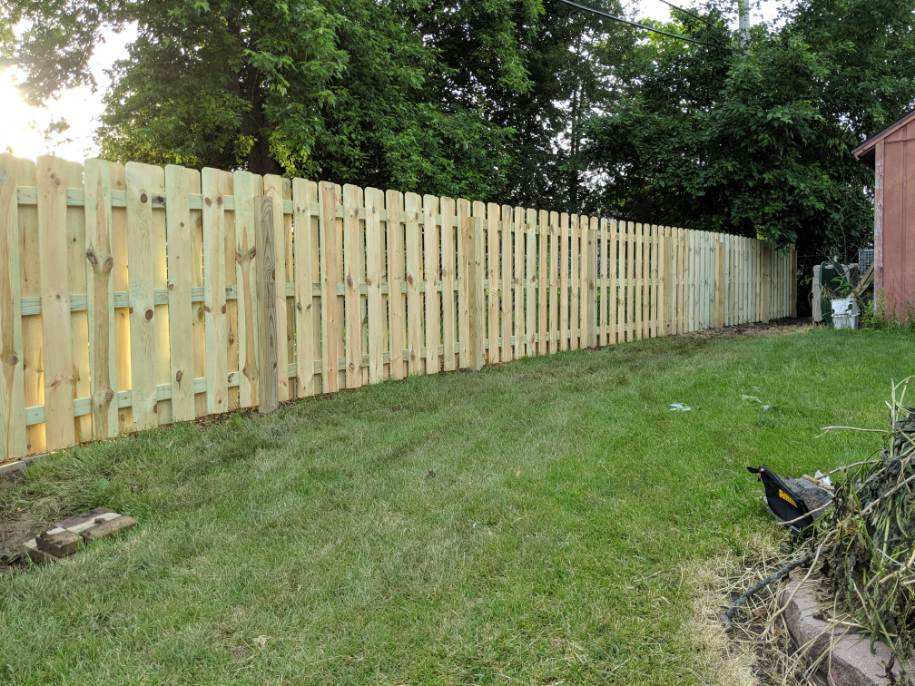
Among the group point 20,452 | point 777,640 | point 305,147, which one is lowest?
point 777,640

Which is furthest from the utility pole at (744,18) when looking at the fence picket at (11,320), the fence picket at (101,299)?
the fence picket at (11,320)

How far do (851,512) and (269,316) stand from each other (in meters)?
4.01

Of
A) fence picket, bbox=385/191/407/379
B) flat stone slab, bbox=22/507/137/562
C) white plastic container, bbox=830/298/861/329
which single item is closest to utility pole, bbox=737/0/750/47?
white plastic container, bbox=830/298/861/329

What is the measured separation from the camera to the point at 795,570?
2.22 metres

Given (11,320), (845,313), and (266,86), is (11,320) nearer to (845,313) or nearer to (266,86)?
(266,86)

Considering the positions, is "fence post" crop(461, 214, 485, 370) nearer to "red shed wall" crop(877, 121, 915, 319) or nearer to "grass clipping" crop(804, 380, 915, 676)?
"grass clipping" crop(804, 380, 915, 676)

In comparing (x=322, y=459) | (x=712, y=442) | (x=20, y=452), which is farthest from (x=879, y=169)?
(x=20, y=452)

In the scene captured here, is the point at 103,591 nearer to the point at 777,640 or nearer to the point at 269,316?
the point at 777,640

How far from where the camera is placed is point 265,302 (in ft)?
16.3

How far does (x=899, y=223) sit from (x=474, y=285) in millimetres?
6906

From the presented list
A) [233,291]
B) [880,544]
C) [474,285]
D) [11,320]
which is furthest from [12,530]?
Result: [474,285]

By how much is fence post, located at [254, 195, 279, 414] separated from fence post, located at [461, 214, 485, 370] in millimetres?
2393

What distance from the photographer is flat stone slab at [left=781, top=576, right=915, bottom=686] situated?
5.35 feet

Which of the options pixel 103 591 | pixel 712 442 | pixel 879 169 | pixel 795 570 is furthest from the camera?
pixel 879 169
